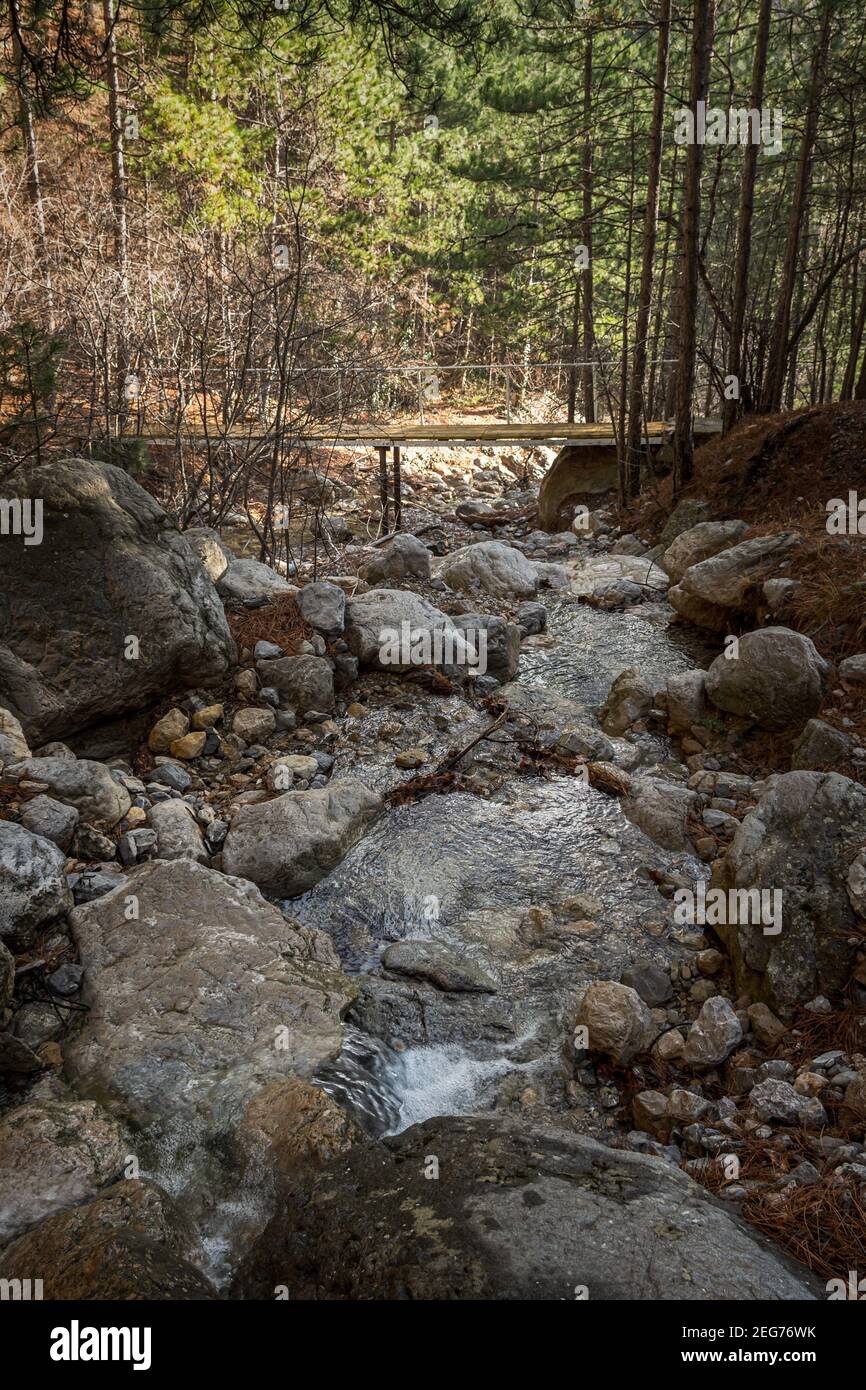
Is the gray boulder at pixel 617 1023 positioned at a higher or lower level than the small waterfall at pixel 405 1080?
higher

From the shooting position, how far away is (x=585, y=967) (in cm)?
406

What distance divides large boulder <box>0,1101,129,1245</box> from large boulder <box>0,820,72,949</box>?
2.49 ft

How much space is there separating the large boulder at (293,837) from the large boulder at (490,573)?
4.05m

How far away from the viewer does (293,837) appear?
15.0 ft

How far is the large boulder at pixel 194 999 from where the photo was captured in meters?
2.98

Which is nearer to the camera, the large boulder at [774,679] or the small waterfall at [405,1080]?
the small waterfall at [405,1080]

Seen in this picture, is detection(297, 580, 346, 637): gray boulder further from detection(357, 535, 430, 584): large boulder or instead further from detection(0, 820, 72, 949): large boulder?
A: detection(0, 820, 72, 949): large boulder

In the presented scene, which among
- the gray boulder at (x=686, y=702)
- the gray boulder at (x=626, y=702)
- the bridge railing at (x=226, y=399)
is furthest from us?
the bridge railing at (x=226, y=399)

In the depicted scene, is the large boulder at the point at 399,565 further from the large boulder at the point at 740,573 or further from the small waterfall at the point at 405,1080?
the small waterfall at the point at 405,1080

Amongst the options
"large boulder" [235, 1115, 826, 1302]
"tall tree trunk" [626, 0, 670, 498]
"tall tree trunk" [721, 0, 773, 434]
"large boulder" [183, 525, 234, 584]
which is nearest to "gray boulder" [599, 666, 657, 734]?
"large boulder" [183, 525, 234, 584]

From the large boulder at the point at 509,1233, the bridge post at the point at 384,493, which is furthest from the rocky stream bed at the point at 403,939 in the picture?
the bridge post at the point at 384,493

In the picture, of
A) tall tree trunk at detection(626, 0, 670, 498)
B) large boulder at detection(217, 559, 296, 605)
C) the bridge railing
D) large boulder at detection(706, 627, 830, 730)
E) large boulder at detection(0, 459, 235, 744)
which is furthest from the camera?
tall tree trunk at detection(626, 0, 670, 498)

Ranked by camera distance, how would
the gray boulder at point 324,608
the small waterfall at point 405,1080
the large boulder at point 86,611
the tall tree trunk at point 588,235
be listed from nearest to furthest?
the small waterfall at point 405,1080, the large boulder at point 86,611, the gray boulder at point 324,608, the tall tree trunk at point 588,235

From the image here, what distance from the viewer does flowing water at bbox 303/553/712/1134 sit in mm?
3459
